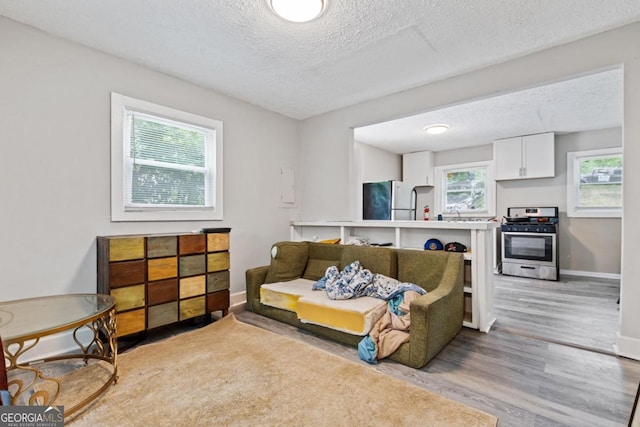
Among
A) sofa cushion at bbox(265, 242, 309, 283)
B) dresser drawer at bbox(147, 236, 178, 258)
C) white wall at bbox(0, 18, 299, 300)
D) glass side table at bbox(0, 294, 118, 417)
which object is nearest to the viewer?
glass side table at bbox(0, 294, 118, 417)

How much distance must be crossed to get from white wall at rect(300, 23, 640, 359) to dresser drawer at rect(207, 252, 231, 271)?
1646 millimetres

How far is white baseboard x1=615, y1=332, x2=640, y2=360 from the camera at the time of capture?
2248mm

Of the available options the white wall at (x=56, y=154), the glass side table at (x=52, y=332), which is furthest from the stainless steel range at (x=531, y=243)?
the glass side table at (x=52, y=332)

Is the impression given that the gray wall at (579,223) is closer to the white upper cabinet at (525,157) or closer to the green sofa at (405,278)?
the white upper cabinet at (525,157)

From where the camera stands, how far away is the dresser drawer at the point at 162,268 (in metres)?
2.61

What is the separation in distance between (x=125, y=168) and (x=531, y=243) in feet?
19.9

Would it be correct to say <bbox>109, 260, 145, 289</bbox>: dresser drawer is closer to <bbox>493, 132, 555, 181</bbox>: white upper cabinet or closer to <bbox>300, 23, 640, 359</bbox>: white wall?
<bbox>300, 23, 640, 359</bbox>: white wall

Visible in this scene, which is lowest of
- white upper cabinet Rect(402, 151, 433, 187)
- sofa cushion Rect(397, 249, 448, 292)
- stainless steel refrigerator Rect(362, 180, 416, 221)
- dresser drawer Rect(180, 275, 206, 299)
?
dresser drawer Rect(180, 275, 206, 299)

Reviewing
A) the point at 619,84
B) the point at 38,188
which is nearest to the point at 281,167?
the point at 38,188

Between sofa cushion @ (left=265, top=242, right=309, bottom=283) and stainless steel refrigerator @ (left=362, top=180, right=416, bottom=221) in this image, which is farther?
stainless steel refrigerator @ (left=362, top=180, right=416, bottom=221)

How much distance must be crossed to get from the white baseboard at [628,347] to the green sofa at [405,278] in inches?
43.9

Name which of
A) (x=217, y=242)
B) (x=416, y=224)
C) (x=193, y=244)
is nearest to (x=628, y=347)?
(x=416, y=224)

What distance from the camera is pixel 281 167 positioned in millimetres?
4309
